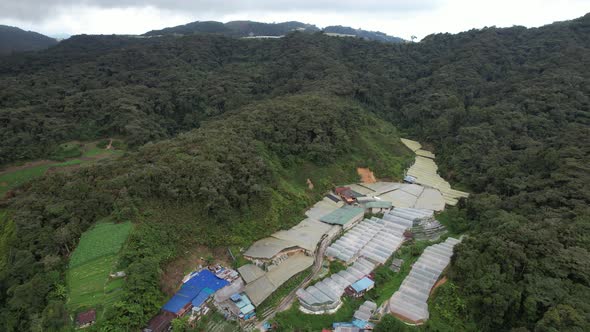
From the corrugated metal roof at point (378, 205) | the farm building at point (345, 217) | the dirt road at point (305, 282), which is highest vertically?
the corrugated metal roof at point (378, 205)

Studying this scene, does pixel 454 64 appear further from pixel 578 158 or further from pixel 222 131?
pixel 222 131

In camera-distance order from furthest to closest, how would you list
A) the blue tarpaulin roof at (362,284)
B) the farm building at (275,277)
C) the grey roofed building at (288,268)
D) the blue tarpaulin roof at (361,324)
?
the grey roofed building at (288,268) → the blue tarpaulin roof at (362,284) → the farm building at (275,277) → the blue tarpaulin roof at (361,324)

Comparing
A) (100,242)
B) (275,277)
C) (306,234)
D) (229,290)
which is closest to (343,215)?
(306,234)

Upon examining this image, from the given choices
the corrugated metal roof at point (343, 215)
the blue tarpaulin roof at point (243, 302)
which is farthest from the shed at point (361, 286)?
the blue tarpaulin roof at point (243, 302)

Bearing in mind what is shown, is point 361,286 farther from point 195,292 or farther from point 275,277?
point 195,292

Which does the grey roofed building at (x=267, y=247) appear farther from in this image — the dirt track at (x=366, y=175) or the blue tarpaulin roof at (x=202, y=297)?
the dirt track at (x=366, y=175)
